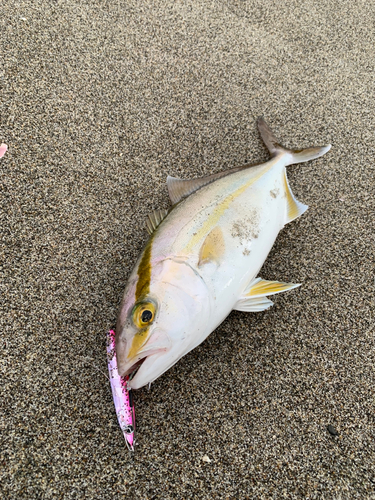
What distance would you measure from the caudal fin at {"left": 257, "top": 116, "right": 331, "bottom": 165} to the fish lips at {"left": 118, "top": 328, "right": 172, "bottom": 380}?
1.21 metres

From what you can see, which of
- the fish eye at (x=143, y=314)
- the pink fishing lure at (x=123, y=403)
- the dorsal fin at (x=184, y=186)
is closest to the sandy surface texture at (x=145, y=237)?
the pink fishing lure at (x=123, y=403)

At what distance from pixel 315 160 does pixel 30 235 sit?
1.66 m

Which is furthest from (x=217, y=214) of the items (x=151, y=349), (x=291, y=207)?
(x=151, y=349)

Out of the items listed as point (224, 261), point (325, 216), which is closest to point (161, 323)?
point (224, 261)

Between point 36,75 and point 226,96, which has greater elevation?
point 36,75

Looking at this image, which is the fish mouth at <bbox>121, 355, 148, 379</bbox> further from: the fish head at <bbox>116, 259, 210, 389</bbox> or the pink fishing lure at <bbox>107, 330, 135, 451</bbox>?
the pink fishing lure at <bbox>107, 330, 135, 451</bbox>

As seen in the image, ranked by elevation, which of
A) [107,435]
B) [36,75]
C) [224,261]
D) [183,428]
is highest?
[36,75]

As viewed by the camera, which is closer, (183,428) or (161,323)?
(161,323)

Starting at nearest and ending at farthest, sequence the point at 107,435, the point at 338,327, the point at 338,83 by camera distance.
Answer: the point at 107,435 < the point at 338,327 < the point at 338,83

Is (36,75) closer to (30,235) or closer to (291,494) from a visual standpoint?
(30,235)

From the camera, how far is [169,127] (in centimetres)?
195

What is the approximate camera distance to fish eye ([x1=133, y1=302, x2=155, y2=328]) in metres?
1.12

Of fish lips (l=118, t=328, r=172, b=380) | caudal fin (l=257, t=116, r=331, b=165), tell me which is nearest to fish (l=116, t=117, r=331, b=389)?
fish lips (l=118, t=328, r=172, b=380)

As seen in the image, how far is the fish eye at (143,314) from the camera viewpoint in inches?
43.9
